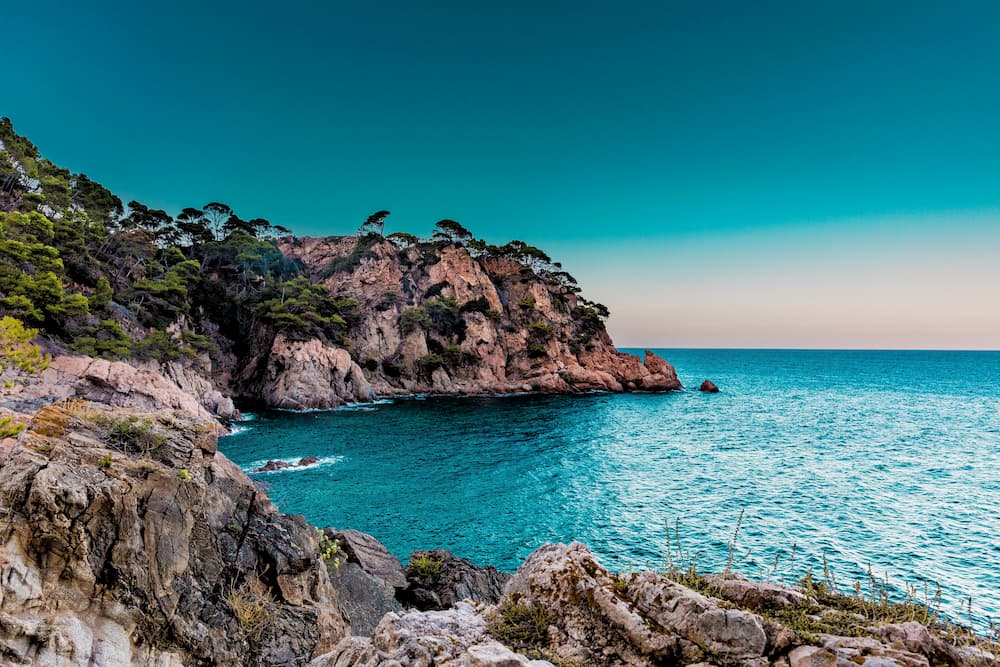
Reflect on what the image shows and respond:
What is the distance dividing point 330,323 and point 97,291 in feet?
84.8

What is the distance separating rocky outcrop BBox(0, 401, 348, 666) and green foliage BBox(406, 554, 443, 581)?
4.96 m

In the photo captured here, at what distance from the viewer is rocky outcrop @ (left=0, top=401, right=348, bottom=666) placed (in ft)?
15.8

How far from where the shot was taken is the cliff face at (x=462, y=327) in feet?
220

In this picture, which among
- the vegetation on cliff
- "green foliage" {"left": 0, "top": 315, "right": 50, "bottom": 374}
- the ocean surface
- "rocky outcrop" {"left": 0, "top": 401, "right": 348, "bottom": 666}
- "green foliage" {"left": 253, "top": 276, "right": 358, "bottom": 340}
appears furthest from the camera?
"green foliage" {"left": 253, "top": 276, "right": 358, "bottom": 340}

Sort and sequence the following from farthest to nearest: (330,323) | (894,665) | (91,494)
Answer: (330,323) < (91,494) < (894,665)

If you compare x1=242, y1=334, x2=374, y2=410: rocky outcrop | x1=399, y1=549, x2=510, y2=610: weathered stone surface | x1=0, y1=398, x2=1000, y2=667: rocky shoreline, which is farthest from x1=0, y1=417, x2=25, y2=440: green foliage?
x1=242, y1=334, x2=374, y2=410: rocky outcrop

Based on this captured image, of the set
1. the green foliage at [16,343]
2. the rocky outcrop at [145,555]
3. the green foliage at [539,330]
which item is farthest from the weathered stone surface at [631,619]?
the green foliage at [539,330]

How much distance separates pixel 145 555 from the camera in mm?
5871

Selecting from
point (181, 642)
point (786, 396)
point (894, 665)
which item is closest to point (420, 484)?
point (181, 642)

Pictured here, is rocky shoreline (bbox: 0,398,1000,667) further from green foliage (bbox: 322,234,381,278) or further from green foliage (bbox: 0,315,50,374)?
green foliage (bbox: 322,234,381,278)

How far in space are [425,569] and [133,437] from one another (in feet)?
28.8

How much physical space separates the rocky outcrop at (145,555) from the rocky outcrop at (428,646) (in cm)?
273

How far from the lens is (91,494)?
556 cm

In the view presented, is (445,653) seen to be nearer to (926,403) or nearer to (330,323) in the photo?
(330,323)
